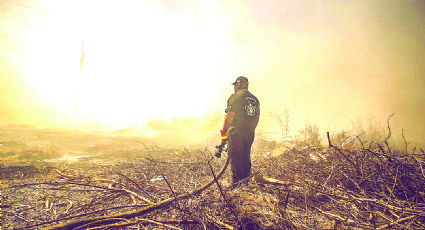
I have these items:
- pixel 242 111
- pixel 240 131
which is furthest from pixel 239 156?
pixel 242 111

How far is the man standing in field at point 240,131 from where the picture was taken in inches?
138

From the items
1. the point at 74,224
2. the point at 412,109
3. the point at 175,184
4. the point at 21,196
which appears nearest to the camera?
the point at 74,224

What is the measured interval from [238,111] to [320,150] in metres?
2.65

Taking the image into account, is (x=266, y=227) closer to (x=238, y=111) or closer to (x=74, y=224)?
(x=74, y=224)

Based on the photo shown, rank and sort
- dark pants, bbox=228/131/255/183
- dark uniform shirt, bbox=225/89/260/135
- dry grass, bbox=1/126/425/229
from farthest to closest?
dark uniform shirt, bbox=225/89/260/135, dark pants, bbox=228/131/255/183, dry grass, bbox=1/126/425/229

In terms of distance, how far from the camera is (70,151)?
7.24 meters

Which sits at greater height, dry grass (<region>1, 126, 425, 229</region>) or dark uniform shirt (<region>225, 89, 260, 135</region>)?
dark uniform shirt (<region>225, 89, 260, 135</region>)

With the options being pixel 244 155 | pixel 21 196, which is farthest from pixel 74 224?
pixel 244 155

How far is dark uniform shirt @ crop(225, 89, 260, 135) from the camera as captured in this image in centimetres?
361

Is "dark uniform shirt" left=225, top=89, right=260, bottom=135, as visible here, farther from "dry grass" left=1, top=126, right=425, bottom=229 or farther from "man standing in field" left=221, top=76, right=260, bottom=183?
"dry grass" left=1, top=126, right=425, bottom=229

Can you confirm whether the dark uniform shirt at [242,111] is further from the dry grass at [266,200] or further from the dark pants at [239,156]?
the dry grass at [266,200]

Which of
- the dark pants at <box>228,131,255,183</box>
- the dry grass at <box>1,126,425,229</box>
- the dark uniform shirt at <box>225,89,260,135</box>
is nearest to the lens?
the dry grass at <box>1,126,425,229</box>

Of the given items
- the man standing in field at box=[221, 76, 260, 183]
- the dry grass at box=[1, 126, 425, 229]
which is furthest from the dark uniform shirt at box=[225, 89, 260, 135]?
the dry grass at box=[1, 126, 425, 229]

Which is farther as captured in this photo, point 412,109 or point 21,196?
point 412,109
